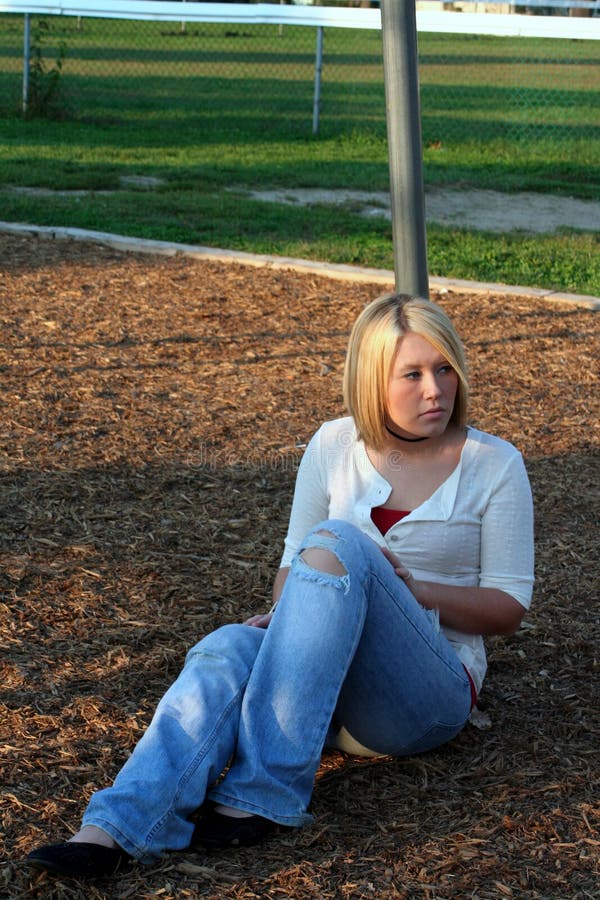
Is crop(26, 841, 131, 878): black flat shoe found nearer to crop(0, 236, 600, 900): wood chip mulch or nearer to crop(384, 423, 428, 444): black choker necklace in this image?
crop(0, 236, 600, 900): wood chip mulch

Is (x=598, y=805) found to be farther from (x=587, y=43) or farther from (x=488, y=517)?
(x=587, y=43)

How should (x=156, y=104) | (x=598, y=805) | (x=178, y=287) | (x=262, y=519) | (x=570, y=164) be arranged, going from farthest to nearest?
(x=156, y=104)
(x=570, y=164)
(x=178, y=287)
(x=262, y=519)
(x=598, y=805)

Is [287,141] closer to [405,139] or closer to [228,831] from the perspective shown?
[405,139]

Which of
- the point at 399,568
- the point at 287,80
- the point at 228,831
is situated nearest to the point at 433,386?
the point at 399,568

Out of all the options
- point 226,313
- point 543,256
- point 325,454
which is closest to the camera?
→ point 325,454

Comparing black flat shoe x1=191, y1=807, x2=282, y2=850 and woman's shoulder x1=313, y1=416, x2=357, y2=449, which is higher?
woman's shoulder x1=313, y1=416, x2=357, y2=449

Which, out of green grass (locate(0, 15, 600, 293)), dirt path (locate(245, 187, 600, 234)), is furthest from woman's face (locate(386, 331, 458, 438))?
dirt path (locate(245, 187, 600, 234))

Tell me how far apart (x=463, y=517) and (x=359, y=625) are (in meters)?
0.45

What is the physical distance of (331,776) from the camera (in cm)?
296

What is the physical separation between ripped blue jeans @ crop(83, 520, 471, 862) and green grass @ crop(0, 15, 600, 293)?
5655mm

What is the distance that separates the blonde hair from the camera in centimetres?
284

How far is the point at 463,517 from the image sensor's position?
9.55 ft

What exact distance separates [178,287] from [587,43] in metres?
26.2

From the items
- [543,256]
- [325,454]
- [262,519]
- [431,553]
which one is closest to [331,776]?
[431,553]
